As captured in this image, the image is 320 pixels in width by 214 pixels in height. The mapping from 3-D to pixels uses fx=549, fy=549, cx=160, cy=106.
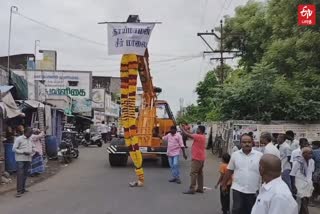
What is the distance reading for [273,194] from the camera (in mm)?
4215

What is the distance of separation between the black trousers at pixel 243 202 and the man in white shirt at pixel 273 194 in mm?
3993

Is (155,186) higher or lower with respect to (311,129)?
lower

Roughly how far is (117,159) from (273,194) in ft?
63.9

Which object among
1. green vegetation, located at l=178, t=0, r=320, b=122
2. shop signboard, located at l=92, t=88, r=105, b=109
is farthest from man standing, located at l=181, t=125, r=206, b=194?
shop signboard, located at l=92, t=88, r=105, b=109

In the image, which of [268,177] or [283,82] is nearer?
[268,177]

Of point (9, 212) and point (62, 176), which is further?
point (62, 176)

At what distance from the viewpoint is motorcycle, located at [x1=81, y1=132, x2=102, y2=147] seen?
39594 millimetres

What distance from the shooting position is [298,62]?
26156mm

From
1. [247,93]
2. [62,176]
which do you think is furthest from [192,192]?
[247,93]

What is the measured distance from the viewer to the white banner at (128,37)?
55.9 feet

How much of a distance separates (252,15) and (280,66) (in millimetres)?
12943

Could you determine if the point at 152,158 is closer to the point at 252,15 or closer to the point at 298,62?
the point at 298,62

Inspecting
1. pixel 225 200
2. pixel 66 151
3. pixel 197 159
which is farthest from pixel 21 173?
pixel 66 151

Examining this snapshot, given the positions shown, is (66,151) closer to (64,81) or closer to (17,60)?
(64,81)
